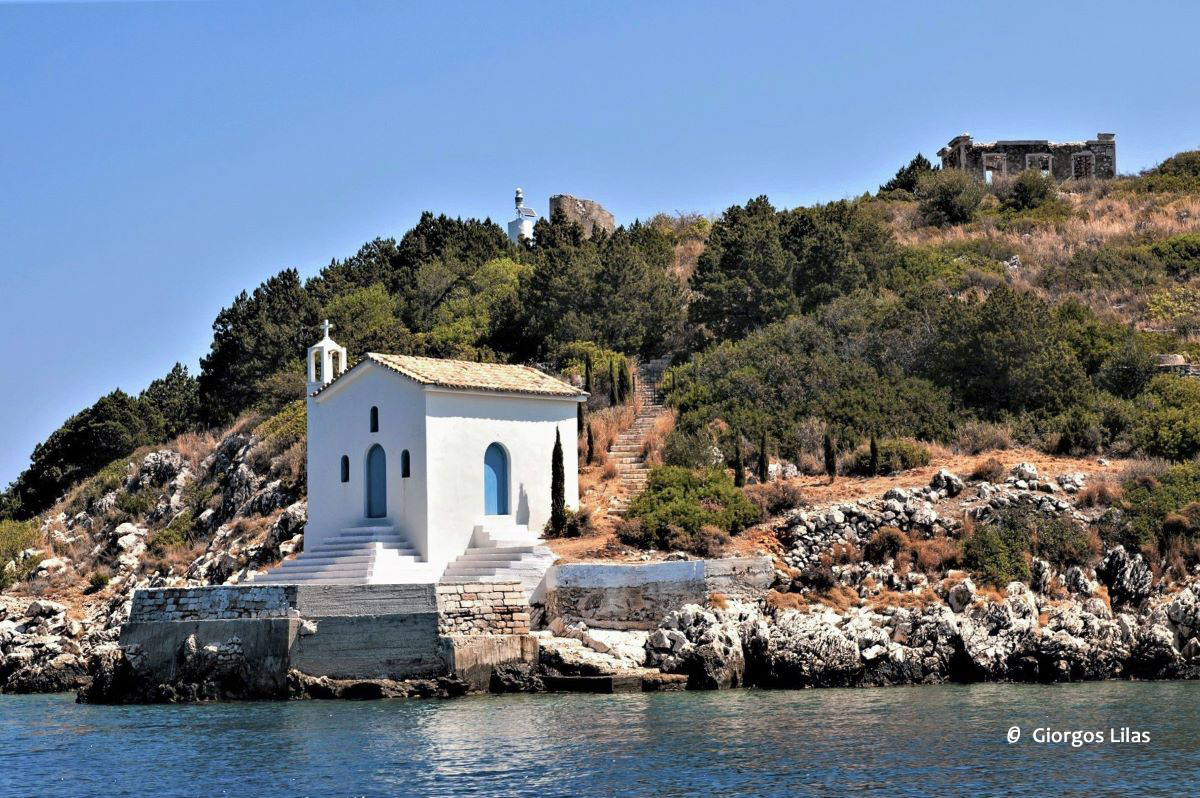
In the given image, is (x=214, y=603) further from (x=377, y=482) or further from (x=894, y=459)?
(x=894, y=459)

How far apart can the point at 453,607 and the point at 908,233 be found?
37.0 meters

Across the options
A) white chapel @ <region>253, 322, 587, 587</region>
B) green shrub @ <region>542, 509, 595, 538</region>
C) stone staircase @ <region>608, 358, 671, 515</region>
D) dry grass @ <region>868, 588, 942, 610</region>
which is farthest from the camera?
stone staircase @ <region>608, 358, 671, 515</region>

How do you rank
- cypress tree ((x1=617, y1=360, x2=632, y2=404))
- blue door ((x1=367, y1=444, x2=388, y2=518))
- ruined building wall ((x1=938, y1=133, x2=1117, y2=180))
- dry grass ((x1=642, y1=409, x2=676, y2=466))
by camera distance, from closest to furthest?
1. blue door ((x1=367, y1=444, x2=388, y2=518))
2. dry grass ((x1=642, y1=409, x2=676, y2=466))
3. cypress tree ((x1=617, y1=360, x2=632, y2=404))
4. ruined building wall ((x1=938, y1=133, x2=1117, y2=180))

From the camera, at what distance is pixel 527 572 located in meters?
32.5

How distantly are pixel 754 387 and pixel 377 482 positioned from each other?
40.6 feet

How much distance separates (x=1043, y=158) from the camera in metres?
69.2

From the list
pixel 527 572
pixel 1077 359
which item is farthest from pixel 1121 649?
pixel 1077 359

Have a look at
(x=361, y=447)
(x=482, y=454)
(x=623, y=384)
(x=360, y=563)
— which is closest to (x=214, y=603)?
(x=360, y=563)

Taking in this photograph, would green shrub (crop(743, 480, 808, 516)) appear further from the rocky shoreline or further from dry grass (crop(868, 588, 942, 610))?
dry grass (crop(868, 588, 942, 610))

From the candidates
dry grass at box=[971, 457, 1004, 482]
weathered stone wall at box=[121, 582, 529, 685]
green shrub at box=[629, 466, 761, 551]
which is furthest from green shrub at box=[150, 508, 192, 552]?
dry grass at box=[971, 457, 1004, 482]

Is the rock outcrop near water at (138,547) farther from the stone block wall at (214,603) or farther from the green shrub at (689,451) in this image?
the green shrub at (689,451)

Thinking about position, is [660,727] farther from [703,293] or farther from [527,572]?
[703,293]

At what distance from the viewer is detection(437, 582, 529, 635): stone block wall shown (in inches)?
1168

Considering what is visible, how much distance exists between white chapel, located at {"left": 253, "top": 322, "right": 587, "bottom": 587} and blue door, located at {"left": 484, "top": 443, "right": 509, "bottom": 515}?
24 millimetres
